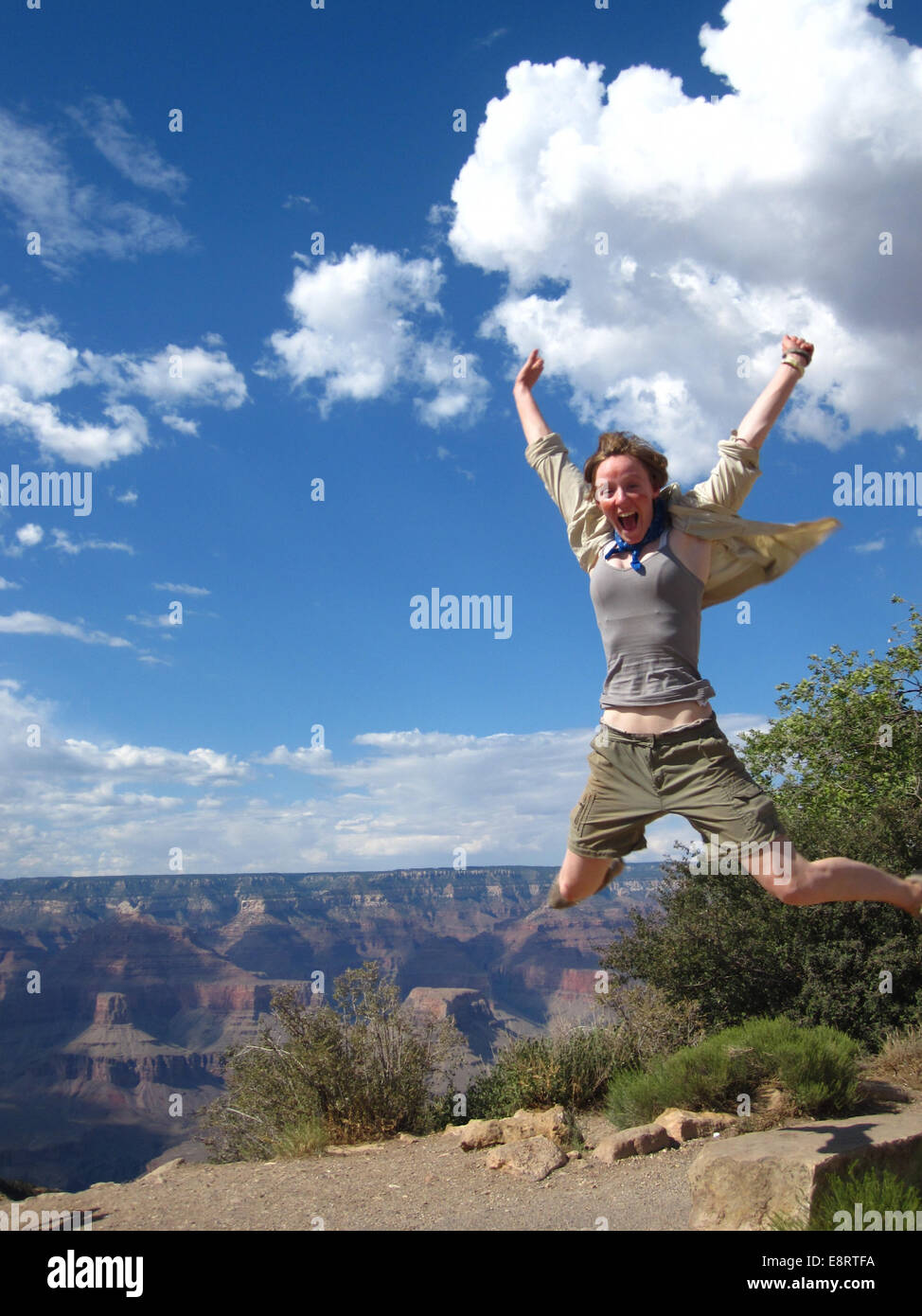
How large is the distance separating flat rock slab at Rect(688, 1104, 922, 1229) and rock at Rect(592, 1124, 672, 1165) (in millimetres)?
1968

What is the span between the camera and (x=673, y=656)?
13.1 ft

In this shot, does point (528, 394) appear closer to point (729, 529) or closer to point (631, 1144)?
point (729, 529)

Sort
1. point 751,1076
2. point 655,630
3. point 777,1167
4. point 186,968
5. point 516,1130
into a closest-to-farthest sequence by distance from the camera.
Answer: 1. point 655,630
2. point 777,1167
3. point 751,1076
4. point 516,1130
5. point 186,968

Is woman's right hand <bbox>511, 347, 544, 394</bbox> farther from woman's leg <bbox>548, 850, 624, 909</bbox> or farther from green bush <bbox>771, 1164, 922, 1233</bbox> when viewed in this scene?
green bush <bbox>771, 1164, 922, 1233</bbox>

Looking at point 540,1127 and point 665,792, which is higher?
point 665,792

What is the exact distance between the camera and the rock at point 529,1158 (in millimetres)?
6930

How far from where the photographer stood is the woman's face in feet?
13.4

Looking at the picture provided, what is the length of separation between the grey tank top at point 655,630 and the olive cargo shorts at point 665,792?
18cm

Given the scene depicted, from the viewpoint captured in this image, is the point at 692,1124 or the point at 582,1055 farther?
the point at 582,1055

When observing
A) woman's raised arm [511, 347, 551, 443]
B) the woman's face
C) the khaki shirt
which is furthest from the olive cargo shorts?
woman's raised arm [511, 347, 551, 443]

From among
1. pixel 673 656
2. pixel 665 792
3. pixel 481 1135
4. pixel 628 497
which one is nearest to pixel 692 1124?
pixel 481 1135

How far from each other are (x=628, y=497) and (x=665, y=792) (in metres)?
1.33

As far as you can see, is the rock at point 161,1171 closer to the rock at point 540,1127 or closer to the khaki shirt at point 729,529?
the rock at point 540,1127
